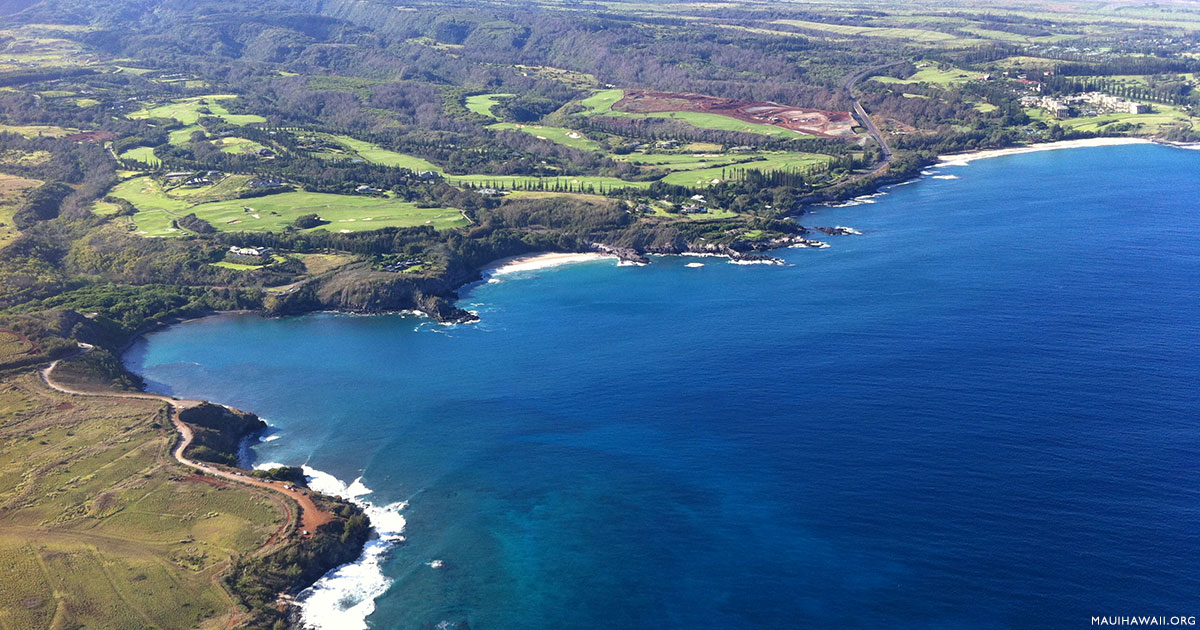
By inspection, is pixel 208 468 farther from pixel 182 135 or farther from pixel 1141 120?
pixel 1141 120

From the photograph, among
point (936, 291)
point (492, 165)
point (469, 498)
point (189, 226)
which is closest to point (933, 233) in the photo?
point (936, 291)

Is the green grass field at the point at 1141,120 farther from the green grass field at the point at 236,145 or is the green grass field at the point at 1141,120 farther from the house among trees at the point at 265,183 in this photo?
the green grass field at the point at 236,145

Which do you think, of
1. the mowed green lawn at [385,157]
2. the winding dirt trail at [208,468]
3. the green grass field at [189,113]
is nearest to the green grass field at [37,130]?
the green grass field at [189,113]

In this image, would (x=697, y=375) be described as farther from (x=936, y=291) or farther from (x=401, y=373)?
(x=936, y=291)

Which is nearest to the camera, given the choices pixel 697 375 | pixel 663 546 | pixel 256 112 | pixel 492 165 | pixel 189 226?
pixel 663 546

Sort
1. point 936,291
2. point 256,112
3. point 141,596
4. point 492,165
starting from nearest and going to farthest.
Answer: point 141,596 < point 936,291 < point 492,165 < point 256,112

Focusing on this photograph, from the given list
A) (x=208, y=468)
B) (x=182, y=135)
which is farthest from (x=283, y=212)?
(x=208, y=468)
